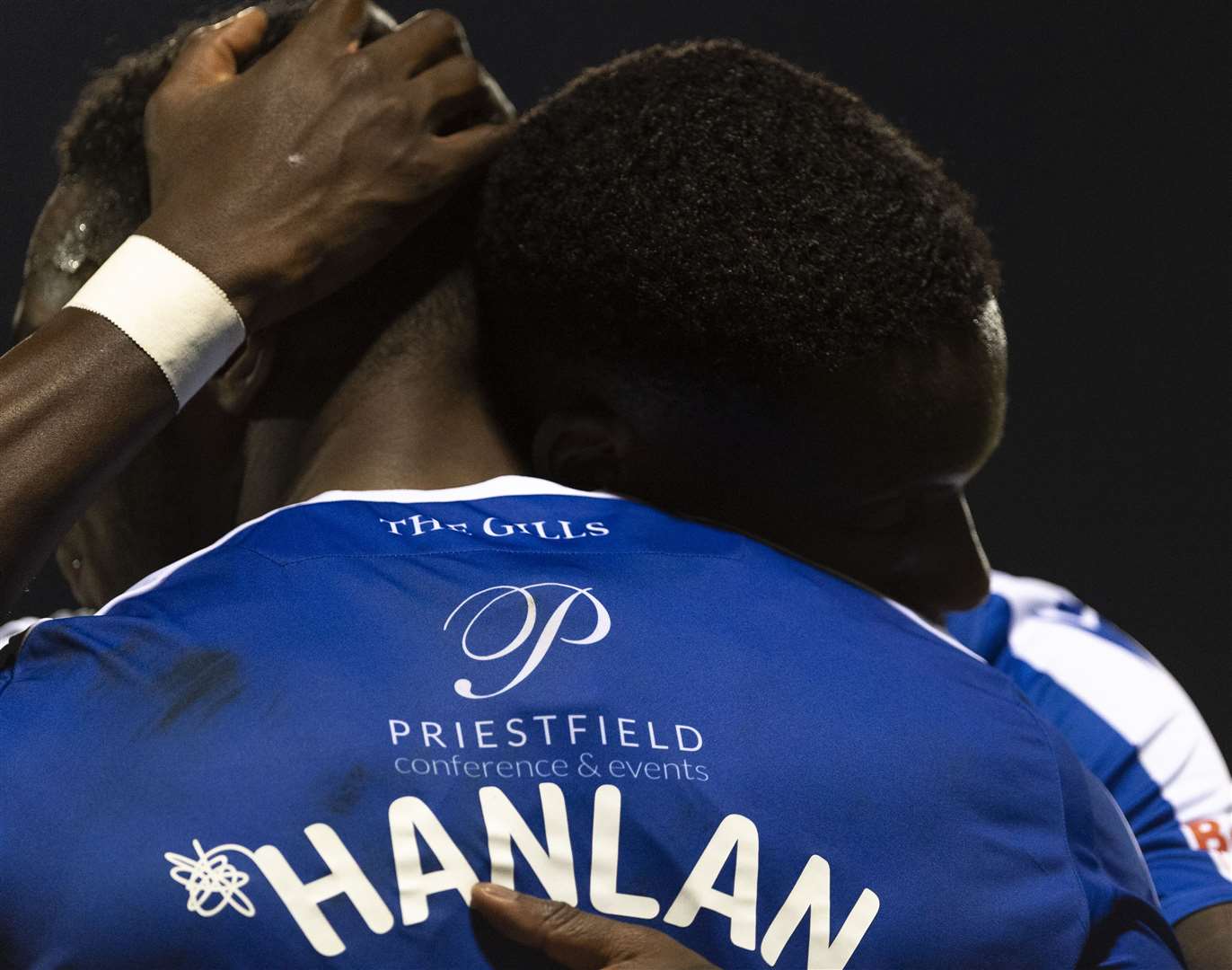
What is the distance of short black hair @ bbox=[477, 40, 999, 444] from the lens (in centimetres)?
92

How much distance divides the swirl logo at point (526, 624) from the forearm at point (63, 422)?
0.24 m

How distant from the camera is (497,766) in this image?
0.79m

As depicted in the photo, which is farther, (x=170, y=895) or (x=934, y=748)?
(x=934, y=748)

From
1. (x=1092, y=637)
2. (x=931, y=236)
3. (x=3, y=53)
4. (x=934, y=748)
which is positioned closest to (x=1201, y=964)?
(x=1092, y=637)

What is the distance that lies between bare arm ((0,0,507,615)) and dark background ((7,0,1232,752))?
6.16 ft

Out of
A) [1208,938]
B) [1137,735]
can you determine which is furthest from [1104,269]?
[1208,938]

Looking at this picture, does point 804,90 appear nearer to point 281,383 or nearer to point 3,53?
point 281,383

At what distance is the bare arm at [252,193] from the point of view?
0.85 m

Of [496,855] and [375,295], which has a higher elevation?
[375,295]

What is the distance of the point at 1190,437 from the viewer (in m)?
2.97

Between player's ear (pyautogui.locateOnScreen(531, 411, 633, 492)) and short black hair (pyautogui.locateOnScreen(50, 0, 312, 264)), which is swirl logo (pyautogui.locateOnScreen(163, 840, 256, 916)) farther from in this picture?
short black hair (pyautogui.locateOnScreen(50, 0, 312, 264))

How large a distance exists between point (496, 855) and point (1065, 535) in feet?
7.79

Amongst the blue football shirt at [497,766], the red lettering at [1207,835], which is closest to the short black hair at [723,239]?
the blue football shirt at [497,766]

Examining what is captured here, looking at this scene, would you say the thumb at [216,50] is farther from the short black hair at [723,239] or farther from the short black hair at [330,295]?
the short black hair at [723,239]
